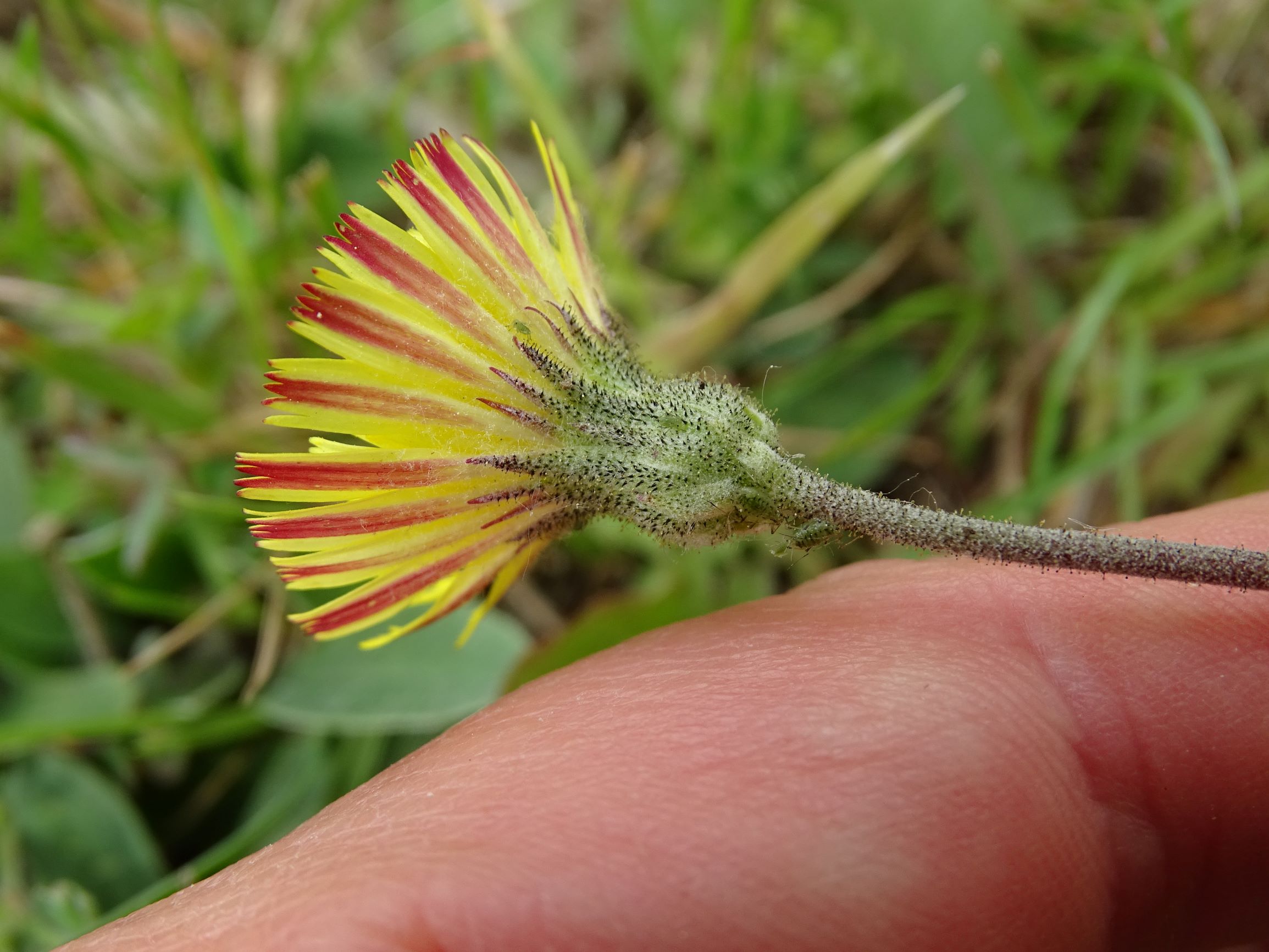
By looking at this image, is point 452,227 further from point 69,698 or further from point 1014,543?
point 69,698

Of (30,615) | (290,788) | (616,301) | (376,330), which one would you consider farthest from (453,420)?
(30,615)

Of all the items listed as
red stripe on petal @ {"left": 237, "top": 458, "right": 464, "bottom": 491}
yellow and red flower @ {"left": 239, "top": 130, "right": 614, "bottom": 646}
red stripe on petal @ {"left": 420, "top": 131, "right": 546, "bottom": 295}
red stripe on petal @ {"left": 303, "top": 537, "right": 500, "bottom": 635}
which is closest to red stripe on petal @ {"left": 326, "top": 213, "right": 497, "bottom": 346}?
yellow and red flower @ {"left": 239, "top": 130, "right": 614, "bottom": 646}

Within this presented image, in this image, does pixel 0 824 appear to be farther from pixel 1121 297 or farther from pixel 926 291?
pixel 1121 297

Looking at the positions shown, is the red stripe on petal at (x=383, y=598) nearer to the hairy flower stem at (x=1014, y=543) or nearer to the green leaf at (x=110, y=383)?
the hairy flower stem at (x=1014, y=543)

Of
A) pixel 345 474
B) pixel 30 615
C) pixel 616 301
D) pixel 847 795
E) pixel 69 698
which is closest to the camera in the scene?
pixel 847 795

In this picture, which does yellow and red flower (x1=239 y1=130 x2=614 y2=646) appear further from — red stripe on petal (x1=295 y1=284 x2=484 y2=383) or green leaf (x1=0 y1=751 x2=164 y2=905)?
green leaf (x1=0 y1=751 x2=164 y2=905)
